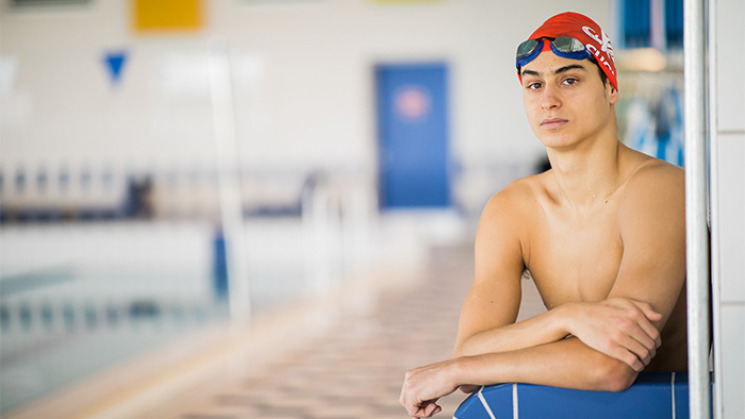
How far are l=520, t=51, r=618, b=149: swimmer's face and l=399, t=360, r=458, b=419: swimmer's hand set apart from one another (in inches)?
15.2

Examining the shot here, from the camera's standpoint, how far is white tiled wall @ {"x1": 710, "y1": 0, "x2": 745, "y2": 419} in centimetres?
97

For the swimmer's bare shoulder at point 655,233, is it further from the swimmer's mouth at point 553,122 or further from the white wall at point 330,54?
the white wall at point 330,54

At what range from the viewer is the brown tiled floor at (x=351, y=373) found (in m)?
3.10

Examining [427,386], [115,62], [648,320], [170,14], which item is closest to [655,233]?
[648,320]

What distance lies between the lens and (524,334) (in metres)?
1.18

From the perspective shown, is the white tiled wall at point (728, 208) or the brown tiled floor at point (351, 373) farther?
the brown tiled floor at point (351, 373)

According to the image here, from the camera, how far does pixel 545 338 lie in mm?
1154

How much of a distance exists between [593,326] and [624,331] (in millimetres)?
42

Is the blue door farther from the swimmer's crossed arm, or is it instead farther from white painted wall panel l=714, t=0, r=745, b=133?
white painted wall panel l=714, t=0, r=745, b=133

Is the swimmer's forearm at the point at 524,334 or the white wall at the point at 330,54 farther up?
the white wall at the point at 330,54

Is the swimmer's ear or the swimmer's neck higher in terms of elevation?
the swimmer's ear

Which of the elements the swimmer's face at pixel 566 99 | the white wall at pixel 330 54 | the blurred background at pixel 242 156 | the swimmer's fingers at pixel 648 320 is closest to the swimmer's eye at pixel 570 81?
the swimmer's face at pixel 566 99

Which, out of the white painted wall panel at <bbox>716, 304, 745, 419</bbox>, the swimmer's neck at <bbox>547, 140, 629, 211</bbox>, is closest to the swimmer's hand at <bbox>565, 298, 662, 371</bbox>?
the white painted wall panel at <bbox>716, 304, 745, 419</bbox>

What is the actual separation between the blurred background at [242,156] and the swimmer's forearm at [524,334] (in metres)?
0.97
